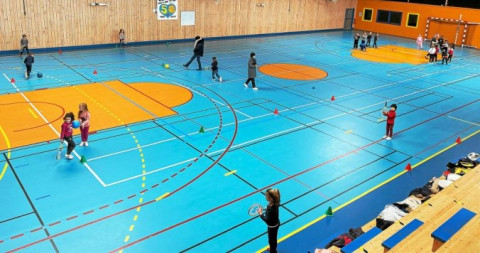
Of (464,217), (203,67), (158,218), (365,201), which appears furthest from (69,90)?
(464,217)

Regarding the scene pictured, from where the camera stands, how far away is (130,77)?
19.1 m

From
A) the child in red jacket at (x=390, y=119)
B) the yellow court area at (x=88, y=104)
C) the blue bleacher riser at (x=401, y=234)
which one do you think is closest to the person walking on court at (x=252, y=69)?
the yellow court area at (x=88, y=104)

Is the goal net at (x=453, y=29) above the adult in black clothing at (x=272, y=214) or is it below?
above

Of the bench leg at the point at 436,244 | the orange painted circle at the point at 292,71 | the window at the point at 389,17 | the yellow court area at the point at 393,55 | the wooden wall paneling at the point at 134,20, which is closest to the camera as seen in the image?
the bench leg at the point at 436,244

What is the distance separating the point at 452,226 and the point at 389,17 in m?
39.0

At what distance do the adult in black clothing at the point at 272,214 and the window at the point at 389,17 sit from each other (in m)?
37.8

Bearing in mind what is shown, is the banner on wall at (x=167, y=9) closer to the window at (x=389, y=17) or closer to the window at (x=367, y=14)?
the window at (x=367, y=14)

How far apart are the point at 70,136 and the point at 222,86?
28.7ft

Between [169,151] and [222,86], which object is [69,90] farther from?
[169,151]

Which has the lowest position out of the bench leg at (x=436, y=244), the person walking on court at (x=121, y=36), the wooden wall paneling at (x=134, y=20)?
the bench leg at (x=436, y=244)

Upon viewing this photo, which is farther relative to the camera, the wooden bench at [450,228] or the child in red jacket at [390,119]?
the child in red jacket at [390,119]

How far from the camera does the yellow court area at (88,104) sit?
40.5 feet

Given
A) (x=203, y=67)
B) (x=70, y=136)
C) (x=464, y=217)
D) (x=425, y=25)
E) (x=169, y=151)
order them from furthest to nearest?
(x=425, y=25), (x=203, y=67), (x=169, y=151), (x=70, y=136), (x=464, y=217)

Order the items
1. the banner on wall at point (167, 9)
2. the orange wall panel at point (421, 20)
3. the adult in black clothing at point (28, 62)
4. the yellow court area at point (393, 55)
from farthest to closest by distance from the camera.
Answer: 1. the orange wall panel at point (421, 20)
2. the banner on wall at point (167, 9)
3. the yellow court area at point (393, 55)
4. the adult in black clothing at point (28, 62)
